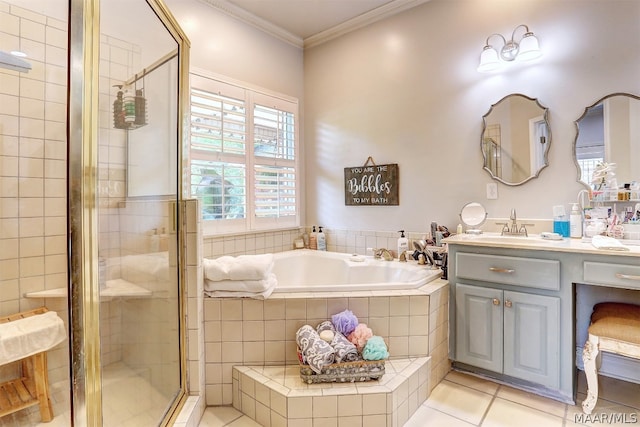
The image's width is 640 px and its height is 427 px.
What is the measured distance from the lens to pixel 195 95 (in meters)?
2.58

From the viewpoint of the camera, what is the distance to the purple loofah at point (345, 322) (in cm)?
187

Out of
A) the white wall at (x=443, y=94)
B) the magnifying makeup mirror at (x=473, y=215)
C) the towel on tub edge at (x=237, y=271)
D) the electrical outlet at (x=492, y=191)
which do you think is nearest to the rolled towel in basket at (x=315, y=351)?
the towel on tub edge at (x=237, y=271)

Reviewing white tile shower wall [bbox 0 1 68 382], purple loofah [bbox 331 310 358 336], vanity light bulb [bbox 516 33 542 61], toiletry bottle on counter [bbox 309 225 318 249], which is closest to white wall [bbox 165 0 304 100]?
white tile shower wall [bbox 0 1 68 382]

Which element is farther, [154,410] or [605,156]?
[605,156]

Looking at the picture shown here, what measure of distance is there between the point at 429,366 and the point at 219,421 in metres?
1.19

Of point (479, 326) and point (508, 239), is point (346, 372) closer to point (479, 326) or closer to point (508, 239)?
point (479, 326)

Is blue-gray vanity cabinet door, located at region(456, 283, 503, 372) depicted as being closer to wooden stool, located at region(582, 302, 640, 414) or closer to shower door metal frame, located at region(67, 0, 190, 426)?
wooden stool, located at region(582, 302, 640, 414)

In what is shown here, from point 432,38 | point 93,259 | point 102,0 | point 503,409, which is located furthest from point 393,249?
point 102,0

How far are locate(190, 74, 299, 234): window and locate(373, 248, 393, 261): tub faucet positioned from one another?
3.08ft

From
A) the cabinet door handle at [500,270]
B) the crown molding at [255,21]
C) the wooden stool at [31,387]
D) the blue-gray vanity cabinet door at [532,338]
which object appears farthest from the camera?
the crown molding at [255,21]

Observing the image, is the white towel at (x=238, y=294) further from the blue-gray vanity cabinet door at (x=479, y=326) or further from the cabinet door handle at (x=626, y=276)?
the cabinet door handle at (x=626, y=276)

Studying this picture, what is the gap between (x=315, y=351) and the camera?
1.72 metres

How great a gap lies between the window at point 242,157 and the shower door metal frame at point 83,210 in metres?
1.42

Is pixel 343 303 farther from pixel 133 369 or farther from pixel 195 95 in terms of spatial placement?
pixel 195 95
